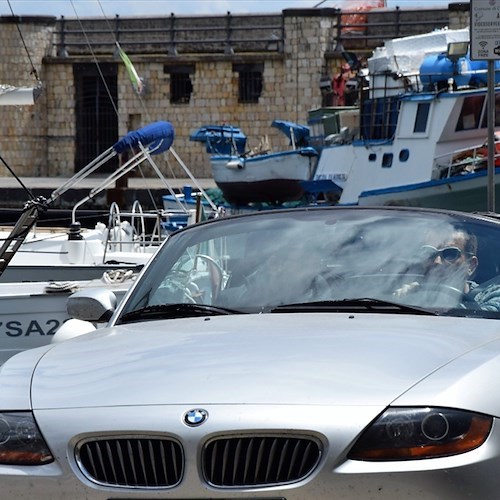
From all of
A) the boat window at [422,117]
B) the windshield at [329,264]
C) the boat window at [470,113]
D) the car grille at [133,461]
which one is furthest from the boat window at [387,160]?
the car grille at [133,461]

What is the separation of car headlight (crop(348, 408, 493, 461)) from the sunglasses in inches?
57.0

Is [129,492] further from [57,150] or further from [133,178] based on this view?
[57,150]

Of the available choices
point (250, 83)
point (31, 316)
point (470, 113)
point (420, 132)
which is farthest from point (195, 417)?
point (250, 83)

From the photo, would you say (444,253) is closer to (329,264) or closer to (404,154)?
(329,264)

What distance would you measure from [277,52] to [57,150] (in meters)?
9.13

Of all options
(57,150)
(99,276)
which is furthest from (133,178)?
(99,276)

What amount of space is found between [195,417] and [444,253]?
65.9 inches

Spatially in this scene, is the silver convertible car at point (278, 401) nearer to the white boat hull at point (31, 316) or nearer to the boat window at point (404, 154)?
the white boat hull at point (31, 316)

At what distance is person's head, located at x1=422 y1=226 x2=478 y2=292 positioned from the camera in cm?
465

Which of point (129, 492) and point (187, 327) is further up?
point (187, 327)

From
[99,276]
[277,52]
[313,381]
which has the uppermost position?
[277,52]

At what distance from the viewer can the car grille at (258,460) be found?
11.0ft

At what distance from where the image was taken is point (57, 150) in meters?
49.8

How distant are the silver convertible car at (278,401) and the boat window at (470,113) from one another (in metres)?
22.7
